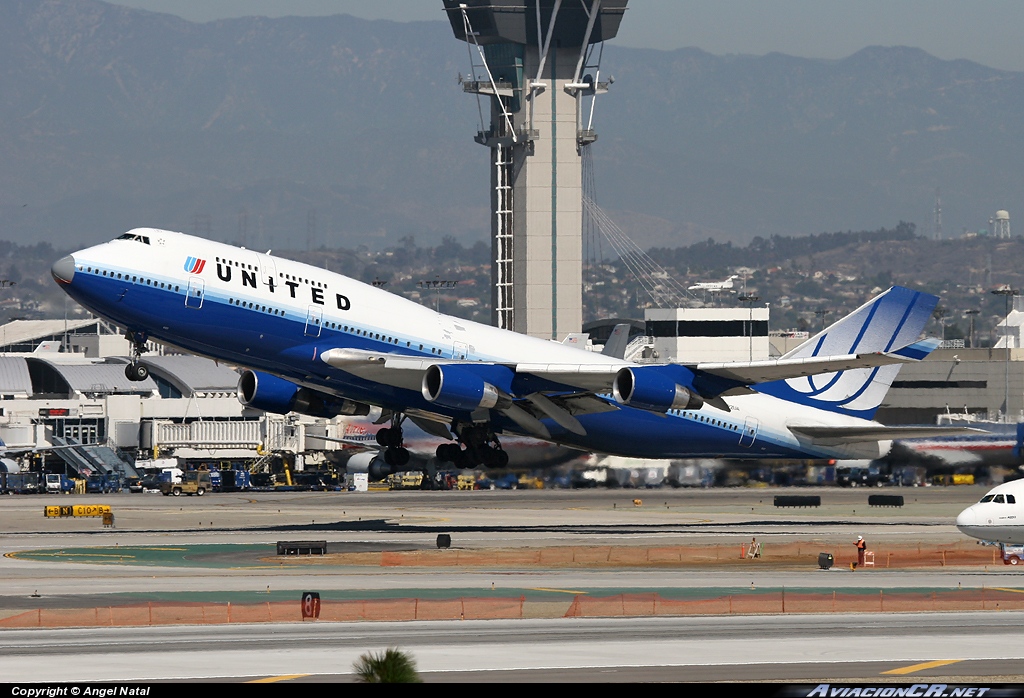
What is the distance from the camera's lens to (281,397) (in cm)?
6203

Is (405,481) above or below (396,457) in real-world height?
below

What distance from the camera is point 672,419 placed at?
65.8m

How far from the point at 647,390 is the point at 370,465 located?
216ft

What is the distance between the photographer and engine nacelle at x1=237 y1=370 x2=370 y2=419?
6188 cm

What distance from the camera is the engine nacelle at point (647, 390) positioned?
57.3 m

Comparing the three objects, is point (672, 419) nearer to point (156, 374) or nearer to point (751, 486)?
point (751, 486)

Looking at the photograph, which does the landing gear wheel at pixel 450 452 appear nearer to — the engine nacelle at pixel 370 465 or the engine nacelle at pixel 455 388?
the engine nacelle at pixel 455 388

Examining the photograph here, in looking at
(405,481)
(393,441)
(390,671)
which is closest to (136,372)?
(393,441)

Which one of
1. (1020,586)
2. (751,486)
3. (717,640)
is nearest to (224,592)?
(717,640)

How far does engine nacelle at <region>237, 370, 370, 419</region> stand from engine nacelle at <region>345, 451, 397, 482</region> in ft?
179

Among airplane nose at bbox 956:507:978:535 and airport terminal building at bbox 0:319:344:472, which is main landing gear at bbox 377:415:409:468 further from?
airport terminal building at bbox 0:319:344:472

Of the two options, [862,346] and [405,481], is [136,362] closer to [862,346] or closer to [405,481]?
[862,346]

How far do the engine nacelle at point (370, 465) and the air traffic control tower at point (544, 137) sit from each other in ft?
242

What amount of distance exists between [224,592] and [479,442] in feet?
65.0
